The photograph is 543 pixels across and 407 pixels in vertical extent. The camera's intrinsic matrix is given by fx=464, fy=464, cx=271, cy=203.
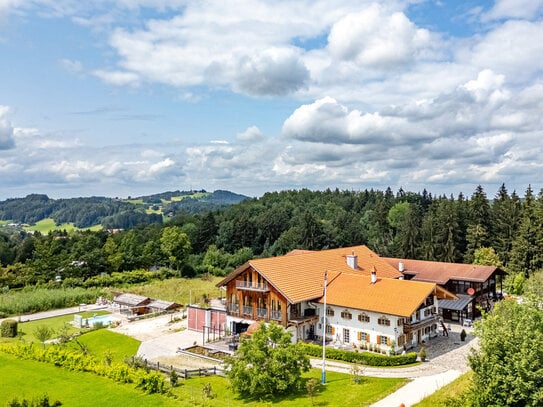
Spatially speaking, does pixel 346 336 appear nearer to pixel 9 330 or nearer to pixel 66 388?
pixel 66 388

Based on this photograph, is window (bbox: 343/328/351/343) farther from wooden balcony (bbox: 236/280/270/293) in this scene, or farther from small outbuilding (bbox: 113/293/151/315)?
small outbuilding (bbox: 113/293/151/315)

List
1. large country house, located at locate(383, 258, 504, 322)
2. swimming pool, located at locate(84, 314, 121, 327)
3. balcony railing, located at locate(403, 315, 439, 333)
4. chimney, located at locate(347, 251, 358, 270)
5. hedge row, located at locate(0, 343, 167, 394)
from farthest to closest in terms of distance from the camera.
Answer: swimming pool, located at locate(84, 314, 121, 327), chimney, located at locate(347, 251, 358, 270), large country house, located at locate(383, 258, 504, 322), balcony railing, located at locate(403, 315, 439, 333), hedge row, located at locate(0, 343, 167, 394)

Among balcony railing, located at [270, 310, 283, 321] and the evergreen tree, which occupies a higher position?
the evergreen tree

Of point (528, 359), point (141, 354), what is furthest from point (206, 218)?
point (528, 359)

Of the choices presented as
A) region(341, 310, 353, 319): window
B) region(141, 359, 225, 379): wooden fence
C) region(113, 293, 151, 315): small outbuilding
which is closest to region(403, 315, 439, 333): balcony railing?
region(341, 310, 353, 319): window

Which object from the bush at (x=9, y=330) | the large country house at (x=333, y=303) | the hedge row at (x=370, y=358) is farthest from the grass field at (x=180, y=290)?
the hedge row at (x=370, y=358)

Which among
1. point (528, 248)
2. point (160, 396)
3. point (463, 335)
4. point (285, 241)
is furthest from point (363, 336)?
point (285, 241)

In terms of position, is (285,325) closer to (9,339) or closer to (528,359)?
(528,359)
